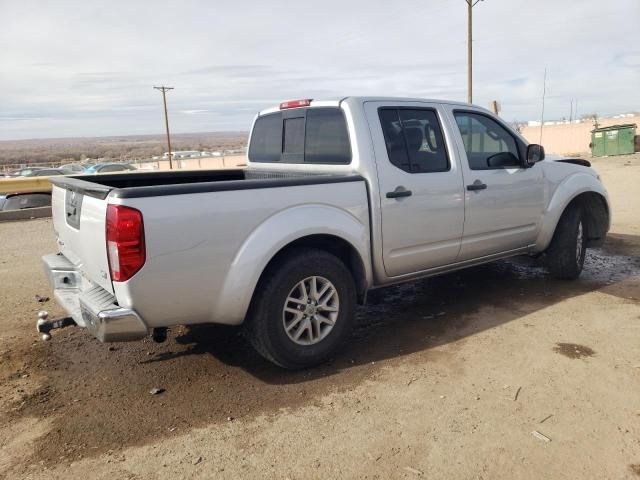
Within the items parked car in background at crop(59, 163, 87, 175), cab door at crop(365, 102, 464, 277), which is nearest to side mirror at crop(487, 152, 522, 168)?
cab door at crop(365, 102, 464, 277)

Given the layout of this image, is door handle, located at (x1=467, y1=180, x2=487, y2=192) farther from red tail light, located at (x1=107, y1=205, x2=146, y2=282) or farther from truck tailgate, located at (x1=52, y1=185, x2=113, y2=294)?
truck tailgate, located at (x1=52, y1=185, x2=113, y2=294)

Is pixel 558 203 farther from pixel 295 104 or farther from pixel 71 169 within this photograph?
pixel 71 169

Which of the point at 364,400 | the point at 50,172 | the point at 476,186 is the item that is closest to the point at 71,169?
the point at 50,172

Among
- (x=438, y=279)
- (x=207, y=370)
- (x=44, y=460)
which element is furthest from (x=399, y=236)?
(x=44, y=460)

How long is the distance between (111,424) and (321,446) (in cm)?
129

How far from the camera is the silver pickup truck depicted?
3.16 m

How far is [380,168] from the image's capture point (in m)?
4.10

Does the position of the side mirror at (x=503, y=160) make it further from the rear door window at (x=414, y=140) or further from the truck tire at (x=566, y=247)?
the truck tire at (x=566, y=247)

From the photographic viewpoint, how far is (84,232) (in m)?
3.41

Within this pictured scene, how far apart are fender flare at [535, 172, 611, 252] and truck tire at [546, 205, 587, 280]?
12 centimetres

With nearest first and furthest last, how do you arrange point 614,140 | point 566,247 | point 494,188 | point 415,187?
point 415,187
point 494,188
point 566,247
point 614,140

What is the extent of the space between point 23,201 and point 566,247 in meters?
13.3

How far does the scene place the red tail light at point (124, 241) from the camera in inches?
118

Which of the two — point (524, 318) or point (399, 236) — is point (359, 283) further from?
point (524, 318)
